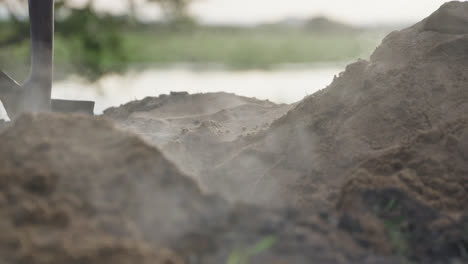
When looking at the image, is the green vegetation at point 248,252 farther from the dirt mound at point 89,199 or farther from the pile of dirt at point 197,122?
the pile of dirt at point 197,122

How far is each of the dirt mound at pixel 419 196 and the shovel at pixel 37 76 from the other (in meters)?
1.91

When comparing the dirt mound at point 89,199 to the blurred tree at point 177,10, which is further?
the blurred tree at point 177,10

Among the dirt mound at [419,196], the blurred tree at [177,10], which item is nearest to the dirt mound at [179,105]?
the dirt mound at [419,196]

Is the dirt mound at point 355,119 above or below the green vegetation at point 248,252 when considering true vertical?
above

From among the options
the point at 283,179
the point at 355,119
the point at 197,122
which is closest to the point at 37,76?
the point at 197,122

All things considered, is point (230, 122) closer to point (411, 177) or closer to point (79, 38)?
point (411, 177)

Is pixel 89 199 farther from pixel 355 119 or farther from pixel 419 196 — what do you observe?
Result: pixel 355 119

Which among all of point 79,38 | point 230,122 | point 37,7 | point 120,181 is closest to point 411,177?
point 120,181

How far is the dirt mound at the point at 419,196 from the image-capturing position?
1.57m

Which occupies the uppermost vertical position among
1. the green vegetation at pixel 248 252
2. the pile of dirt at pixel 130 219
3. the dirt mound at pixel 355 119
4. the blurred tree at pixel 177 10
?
the blurred tree at pixel 177 10

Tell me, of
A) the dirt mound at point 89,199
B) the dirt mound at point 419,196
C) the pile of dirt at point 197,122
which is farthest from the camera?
the pile of dirt at point 197,122

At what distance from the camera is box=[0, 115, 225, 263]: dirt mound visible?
46.7 inches

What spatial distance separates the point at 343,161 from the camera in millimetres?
2250

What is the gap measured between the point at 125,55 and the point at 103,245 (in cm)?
997
